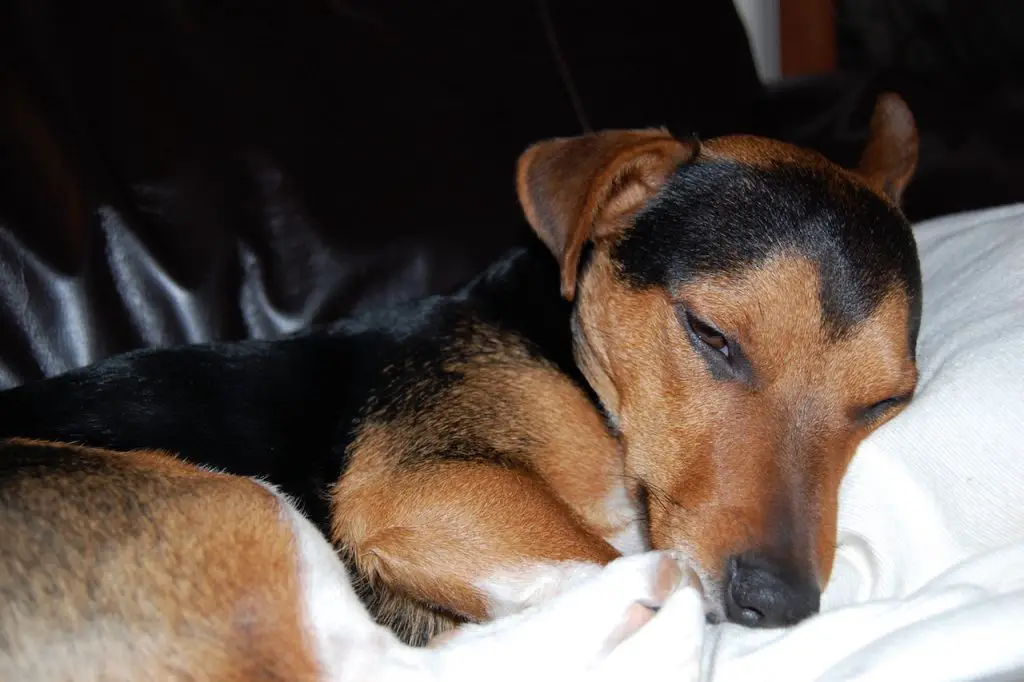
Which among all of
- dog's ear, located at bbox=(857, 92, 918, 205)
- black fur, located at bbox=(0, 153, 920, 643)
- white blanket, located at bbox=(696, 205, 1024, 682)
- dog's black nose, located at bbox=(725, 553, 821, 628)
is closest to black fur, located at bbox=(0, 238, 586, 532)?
black fur, located at bbox=(0, 153, 920, 643)

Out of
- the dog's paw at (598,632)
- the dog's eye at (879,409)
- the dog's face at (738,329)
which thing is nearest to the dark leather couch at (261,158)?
the dog's face at (738,329)

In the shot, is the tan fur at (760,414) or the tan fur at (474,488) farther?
the tan fur at (474,488)

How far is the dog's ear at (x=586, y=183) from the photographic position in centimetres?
227

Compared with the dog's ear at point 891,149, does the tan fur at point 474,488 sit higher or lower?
lower

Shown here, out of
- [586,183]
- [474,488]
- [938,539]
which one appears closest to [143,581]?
[474,488]

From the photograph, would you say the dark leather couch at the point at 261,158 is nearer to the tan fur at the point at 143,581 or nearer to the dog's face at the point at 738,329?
the dog's face at the point at 738,329

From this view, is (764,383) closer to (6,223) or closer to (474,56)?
(474,56)

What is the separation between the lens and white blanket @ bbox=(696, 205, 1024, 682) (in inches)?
62.7

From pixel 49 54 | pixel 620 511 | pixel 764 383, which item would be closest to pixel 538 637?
pixel 620 511

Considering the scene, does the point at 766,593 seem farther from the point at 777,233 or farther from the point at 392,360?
the point at 392,360

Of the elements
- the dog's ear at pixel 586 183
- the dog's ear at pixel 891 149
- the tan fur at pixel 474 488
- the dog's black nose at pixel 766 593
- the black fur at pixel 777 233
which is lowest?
the dog's black nose at pixel 766 593

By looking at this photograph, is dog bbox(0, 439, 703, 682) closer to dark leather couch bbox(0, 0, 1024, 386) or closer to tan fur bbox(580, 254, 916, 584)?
tan fur bbox(580, 254, 916, 584)

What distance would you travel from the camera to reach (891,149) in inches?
115

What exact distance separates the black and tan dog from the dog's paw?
10cm
